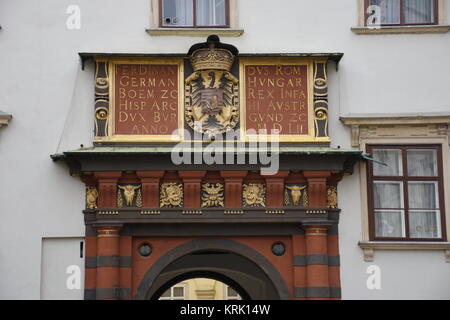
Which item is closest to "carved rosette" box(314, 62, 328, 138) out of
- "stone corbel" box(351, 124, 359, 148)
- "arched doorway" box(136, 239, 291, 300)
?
"stone corbel" box(351, 124, 359, 148)

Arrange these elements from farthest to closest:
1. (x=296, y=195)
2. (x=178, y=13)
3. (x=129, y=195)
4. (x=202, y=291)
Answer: (x=202, y=291)
(x=178, y=13)
(x=296, y=195)
(x=129, y=195)

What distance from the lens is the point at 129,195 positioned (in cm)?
1423

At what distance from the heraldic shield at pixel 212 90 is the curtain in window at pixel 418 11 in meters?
2.88

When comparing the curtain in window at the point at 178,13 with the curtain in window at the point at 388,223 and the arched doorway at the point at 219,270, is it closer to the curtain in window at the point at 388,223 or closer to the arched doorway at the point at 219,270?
the arched doorway at the point at 219,270

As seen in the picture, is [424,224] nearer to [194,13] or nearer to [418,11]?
[418,11]

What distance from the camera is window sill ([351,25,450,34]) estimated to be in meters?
15.0

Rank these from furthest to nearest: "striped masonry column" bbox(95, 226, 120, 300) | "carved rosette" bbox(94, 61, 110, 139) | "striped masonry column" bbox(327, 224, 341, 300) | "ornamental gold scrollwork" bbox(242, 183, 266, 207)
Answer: "carved rosette" bbox(94, 61, 110, 139)
"ornamental gold scrollwork" bbox(242, 183, 266, 207)
"striped masonry column" bbox(327, 224, 341, 300)
"striped masonry column" bbox(95, 226, 120, 300)

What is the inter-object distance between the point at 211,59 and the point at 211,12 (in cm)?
114

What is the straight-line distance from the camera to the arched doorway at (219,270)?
1434 centimetres

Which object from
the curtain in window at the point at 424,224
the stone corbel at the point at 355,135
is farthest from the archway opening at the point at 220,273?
the stone corbel at the point at 355,135

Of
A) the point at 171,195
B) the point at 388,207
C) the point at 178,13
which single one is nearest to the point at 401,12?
the point at 388,207

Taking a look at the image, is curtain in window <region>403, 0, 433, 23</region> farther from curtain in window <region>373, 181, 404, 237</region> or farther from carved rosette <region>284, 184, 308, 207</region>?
carved rosette <region>284, 184, 308, 207</region>

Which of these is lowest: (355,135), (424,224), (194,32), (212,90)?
(424,224)

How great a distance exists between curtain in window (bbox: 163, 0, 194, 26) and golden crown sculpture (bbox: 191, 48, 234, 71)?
85 cm
